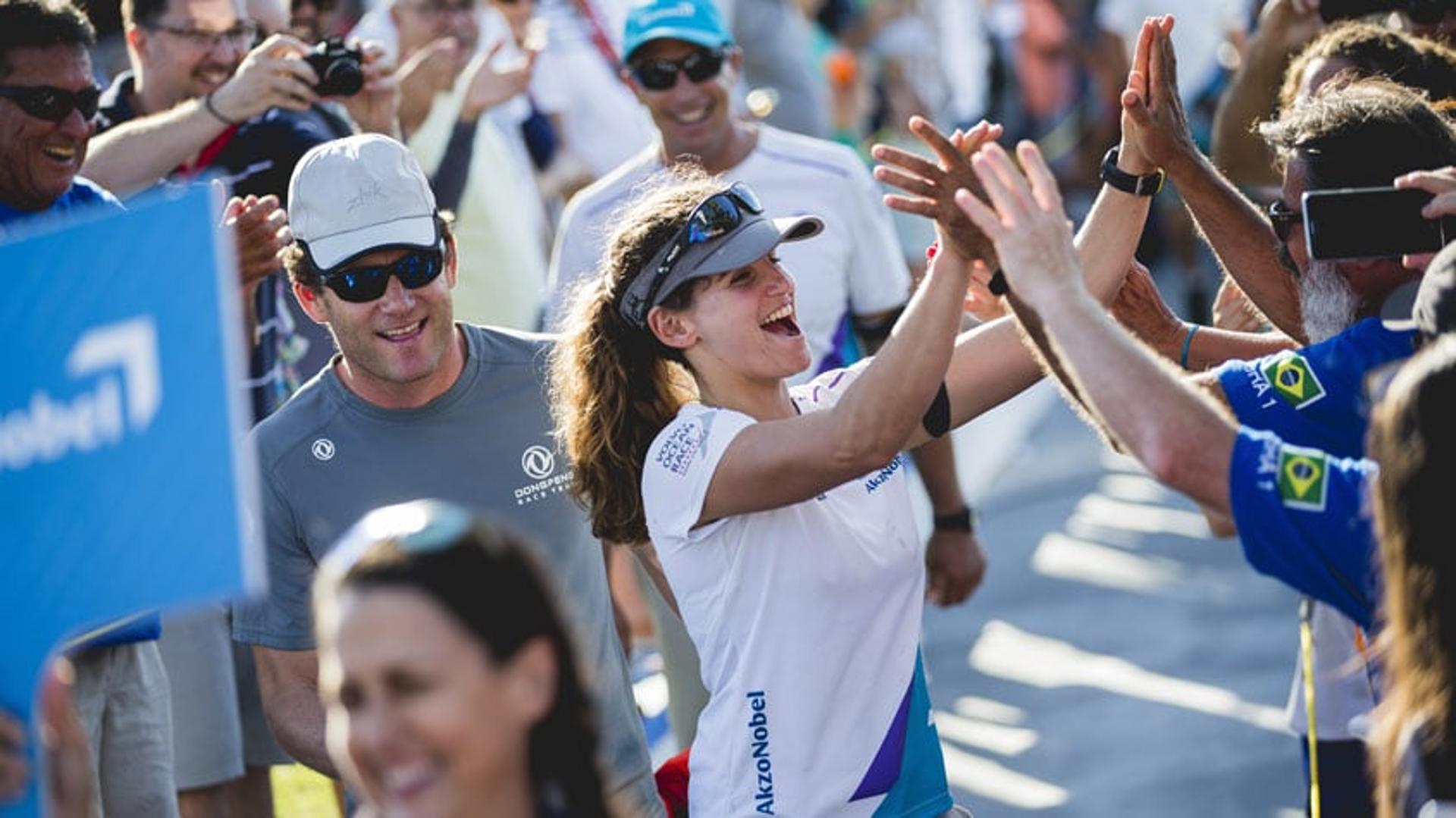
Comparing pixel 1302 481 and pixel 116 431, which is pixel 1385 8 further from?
pixel 116 431

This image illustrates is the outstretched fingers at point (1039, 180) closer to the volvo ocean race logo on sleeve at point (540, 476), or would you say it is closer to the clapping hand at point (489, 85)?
the volvo ocean race logo on sleeve at point (540, 476)

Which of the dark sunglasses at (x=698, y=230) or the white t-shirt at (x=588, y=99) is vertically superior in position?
the white t-shirt at (x=588, y=99)

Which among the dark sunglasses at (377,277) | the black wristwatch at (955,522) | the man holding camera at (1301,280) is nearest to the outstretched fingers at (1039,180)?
the man holding camera at (1301,280)

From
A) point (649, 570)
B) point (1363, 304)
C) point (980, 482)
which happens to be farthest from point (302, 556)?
point (980, 482)

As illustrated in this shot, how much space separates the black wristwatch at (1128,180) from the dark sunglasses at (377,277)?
4.57 feet

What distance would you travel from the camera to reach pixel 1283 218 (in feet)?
13.4

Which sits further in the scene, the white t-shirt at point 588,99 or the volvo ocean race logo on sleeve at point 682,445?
the white t-shirt at point 588,99

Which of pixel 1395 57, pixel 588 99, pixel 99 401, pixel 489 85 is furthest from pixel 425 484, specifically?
pixel 588 99

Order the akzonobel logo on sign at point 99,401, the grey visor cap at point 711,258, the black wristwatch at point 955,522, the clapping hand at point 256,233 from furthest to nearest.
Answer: the black wristwatch at point 955,522
the clapping hand at point 256,233
the grey visor cap at point 711,258
the akzonobel logo on sign at point 99,401

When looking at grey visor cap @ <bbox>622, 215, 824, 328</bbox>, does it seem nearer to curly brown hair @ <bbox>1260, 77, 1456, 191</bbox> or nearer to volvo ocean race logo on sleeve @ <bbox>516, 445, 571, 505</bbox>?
volvo ocean race logo on sleeve @ <bbox>516, 445, 571, 505</bbox>

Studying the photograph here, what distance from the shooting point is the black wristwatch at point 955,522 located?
612 centimetres

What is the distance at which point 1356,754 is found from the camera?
4.89 meters

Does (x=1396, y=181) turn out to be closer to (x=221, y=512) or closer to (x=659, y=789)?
(x=659, y=789)

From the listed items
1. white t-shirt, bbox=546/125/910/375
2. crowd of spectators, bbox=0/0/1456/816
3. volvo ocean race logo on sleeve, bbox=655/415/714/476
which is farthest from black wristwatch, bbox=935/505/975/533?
volvo ocean race logo on sleeve, bbox=655/415/714/476
